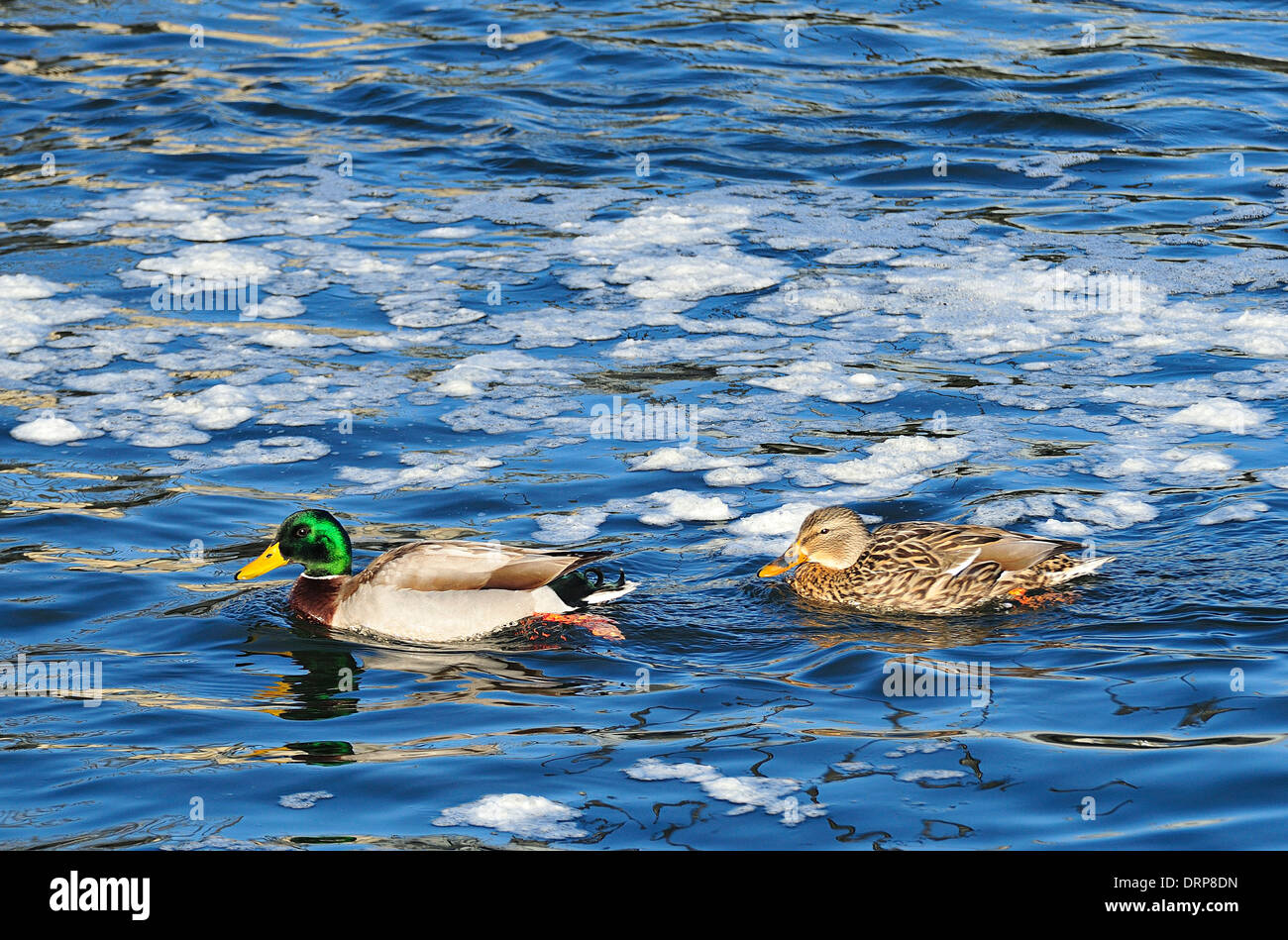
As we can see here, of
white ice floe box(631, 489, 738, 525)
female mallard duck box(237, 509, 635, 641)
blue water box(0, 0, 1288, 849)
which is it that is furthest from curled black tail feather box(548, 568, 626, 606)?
white ice floe box(631, 489, 738, 525)

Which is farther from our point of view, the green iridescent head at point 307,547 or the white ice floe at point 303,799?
the green iridescent head at point 307,547

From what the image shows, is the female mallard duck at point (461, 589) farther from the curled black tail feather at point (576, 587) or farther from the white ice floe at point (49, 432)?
the white ice floe at point (49, 432)

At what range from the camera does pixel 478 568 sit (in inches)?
268

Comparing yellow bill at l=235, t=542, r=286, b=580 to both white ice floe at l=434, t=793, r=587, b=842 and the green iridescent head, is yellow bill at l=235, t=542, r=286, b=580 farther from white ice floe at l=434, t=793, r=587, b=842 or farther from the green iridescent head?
white ice floe at l=434, t=793, r=587, b=842

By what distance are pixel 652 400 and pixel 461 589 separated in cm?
272

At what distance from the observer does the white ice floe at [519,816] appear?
4.96 metres

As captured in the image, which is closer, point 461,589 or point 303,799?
point 303,799

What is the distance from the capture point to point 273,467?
8.47 metres

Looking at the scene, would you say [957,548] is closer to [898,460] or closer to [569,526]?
[898,460]

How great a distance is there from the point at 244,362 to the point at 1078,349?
4986 mm

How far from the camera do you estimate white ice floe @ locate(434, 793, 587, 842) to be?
4.96m

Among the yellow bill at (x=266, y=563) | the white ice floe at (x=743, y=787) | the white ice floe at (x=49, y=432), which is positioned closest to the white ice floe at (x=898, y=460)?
the yellow bill at (x=266, y=563)

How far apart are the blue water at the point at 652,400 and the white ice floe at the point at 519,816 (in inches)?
0.7

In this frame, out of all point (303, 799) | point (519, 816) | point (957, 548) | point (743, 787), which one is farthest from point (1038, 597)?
point (303, 799)
